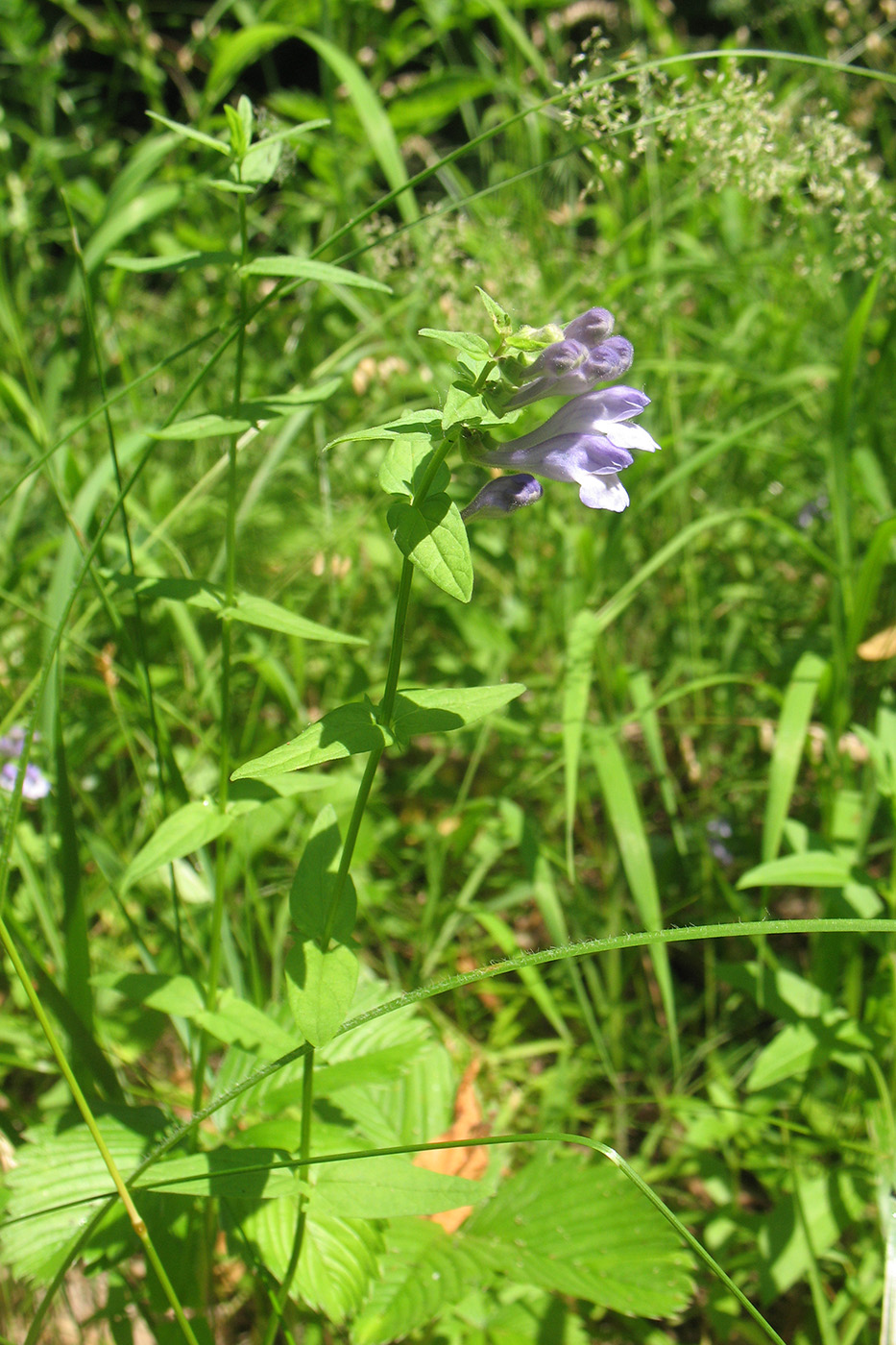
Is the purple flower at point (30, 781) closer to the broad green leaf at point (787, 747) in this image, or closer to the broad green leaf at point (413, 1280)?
the broad green leaf at point (413, 1280)

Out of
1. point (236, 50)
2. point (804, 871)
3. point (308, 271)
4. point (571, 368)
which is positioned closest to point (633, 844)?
point (804, 871)

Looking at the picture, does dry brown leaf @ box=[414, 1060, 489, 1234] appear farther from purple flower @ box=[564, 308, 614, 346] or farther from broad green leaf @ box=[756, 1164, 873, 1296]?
purple flower @ box=[564, 308, 614, 346]

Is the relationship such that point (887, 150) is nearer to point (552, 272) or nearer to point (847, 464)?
point (552, 272)

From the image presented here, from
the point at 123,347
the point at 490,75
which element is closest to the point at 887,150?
the point at 490,75

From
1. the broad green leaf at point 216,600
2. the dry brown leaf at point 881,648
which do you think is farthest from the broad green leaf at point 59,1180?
the dry brown leaf at point 881,648

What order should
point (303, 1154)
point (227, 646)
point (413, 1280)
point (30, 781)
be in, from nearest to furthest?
1. point (303, 1154)
2. point (227, 646)
3. point (413, 1280)
4. point (30, 781)

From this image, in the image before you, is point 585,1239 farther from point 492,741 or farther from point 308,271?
point 308,271
